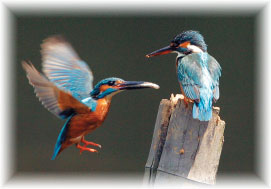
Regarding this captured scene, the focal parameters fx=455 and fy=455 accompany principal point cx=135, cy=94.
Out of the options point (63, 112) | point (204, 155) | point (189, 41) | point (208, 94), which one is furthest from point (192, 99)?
point (63, 112)

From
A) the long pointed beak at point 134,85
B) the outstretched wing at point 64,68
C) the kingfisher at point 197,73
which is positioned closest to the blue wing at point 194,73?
the kingfisher at point 197,73

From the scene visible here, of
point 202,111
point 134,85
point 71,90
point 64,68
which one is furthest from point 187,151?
point 64,68

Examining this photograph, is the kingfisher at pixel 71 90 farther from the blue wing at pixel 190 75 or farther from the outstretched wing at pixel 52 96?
the blue wing at pixel 190 75

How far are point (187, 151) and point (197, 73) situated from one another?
1.64 feet

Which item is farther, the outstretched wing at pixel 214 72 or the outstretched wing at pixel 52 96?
the outstretched wing at pixel 214 72

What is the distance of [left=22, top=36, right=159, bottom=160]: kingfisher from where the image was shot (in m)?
2.20

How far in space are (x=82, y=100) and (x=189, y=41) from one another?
32.3 inches

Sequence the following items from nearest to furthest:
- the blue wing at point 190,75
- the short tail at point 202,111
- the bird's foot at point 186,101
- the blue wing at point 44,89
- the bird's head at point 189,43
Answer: the blue wing at point 44,89 → the short tail at point 202,111 → the bird's foot at point 186,101 → the blue wing at point 190,75 → the bird's head at point 189,43

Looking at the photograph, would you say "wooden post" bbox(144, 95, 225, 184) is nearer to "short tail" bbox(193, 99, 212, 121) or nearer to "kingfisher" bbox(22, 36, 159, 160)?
"short tail" bbox(193, 99, 212, 121)

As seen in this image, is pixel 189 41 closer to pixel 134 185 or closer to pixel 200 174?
pixel 200 174

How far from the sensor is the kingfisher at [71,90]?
220 cm

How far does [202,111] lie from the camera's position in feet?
7.68

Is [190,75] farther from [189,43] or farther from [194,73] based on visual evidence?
[189,43]

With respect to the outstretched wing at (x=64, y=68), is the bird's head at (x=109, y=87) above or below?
below
